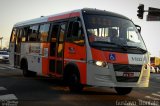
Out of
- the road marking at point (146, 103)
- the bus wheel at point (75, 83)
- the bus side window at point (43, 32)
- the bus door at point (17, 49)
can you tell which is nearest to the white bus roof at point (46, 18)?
the bus side window at point (43, 32)

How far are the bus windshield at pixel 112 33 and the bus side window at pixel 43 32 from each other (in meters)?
3.70

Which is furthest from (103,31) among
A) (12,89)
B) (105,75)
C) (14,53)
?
(14,53)

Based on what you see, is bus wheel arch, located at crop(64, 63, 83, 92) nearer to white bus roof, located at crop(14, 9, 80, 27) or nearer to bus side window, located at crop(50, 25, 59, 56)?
bus side window, located at crop(50, 25, 59, 56)

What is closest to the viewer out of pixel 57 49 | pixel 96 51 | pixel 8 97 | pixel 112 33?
pixel 8 97

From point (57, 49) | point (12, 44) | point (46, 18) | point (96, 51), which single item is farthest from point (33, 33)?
point (96, 51)

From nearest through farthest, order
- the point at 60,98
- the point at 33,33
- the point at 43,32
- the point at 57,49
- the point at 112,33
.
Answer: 1. the point at 60,98
2. the point at 112,33
3. the point at 57,49
4. the point at 43,32
5. the point at 33,33

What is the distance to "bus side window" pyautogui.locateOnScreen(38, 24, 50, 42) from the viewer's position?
17.5m

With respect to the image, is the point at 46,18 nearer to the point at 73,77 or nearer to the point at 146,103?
the point at 73,77

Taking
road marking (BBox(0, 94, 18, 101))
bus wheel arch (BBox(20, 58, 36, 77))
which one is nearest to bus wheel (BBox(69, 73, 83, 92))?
road marking (BBox(0, 94, 18, 101))

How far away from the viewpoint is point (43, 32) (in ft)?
59.0

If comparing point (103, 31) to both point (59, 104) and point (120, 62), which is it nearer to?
point (120, 62)

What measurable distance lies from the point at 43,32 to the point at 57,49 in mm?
2256

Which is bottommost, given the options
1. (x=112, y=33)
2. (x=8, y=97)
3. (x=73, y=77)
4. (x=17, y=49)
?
(x=8, y=97)

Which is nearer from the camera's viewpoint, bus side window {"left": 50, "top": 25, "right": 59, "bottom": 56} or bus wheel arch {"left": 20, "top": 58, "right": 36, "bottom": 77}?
bus side window {"left": 50, "top": 25, "right": 59, "bottom": 56}
